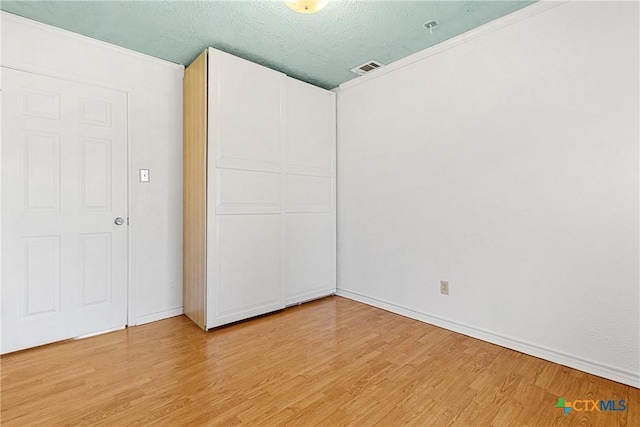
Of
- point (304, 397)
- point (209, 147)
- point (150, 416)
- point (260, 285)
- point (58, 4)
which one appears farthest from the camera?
point (260, 285)

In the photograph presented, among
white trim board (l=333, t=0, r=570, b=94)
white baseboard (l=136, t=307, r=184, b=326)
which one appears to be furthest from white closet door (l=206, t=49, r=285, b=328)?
white trim board (l=333, t=0, r=570, b=94)

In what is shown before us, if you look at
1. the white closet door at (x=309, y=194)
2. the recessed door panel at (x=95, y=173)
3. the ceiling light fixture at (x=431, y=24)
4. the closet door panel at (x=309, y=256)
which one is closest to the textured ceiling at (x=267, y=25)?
the ceiling light fixture at (x=431, y=24)

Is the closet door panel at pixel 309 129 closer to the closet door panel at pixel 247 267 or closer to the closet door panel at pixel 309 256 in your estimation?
the closet door panel at pixel 309 256

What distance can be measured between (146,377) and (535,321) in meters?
2.69

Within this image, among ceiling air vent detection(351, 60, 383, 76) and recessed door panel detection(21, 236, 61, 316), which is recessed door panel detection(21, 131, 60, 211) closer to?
recessed door panel detection(21, 236, 61, 316)

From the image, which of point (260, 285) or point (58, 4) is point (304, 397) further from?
point (58, 4)

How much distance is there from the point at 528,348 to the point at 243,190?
2.59 m

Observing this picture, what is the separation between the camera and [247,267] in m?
2.86

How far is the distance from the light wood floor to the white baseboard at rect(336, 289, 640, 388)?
5cm

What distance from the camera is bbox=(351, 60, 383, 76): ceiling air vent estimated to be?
301 centimetres

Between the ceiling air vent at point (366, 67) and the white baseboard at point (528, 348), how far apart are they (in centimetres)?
241

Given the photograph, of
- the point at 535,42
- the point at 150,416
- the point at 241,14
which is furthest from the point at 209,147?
the point at 535,42

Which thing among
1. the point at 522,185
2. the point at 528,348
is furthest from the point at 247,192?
the point at 528,348

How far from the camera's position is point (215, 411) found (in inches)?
63.7
